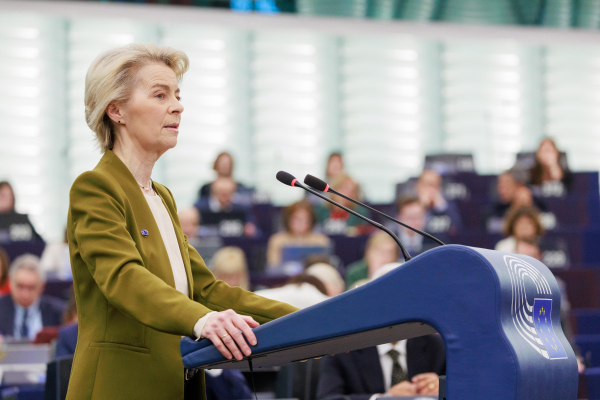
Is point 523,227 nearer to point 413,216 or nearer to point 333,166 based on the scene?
point 413,216

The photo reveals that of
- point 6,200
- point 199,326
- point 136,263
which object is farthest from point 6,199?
point 199,326

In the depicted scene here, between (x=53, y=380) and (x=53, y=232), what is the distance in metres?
6.25

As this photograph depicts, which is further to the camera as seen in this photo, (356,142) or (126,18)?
(356,142)

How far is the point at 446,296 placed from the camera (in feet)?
3.74

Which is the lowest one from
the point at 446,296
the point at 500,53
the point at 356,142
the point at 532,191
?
the point at 446,296

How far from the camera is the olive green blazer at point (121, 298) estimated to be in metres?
1.29

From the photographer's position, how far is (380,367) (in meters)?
3.10

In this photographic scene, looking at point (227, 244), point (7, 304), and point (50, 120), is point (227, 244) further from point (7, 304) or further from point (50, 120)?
point (50, 120)

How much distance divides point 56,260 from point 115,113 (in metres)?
4.55

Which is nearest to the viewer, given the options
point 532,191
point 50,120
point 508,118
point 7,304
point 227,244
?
point 7,304

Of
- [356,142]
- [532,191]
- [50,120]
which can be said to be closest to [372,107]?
[356,142]

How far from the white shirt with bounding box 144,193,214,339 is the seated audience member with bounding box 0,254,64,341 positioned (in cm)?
361

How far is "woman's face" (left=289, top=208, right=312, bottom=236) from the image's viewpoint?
593 centimetres

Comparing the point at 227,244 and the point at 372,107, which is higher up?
the point at 372,107
